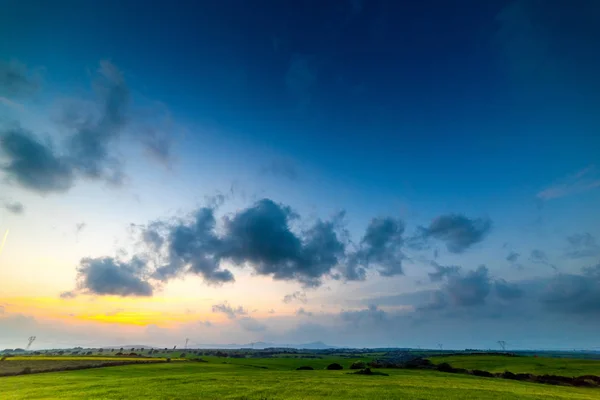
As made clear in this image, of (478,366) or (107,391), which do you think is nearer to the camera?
(107,391)

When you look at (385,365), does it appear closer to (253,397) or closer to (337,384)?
(337,384)

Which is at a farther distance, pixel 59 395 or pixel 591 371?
pixel 591 371

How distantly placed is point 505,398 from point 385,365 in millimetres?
70150

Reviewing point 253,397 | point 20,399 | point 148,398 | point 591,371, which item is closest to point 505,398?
point 253,397

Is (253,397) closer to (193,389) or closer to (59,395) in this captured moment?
(193,389)

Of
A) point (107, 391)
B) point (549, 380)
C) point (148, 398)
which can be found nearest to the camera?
point (148, 398)

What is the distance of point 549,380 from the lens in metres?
74.6

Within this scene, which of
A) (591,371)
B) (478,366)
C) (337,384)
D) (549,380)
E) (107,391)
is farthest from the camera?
(478,366)

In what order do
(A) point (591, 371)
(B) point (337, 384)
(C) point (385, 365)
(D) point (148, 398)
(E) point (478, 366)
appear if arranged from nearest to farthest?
1. (D) point (148, 398)
2. (B) point (337, 384)
3. (A) point (591, 371)
4. (C) point (385, 365)
5. (E) point (478, 366)

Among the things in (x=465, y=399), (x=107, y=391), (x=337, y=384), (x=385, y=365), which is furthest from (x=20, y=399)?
(x=385, y=365)

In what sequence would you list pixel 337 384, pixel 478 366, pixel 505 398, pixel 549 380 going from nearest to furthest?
pixel 505 398 → pixel 337 384 → pixel 549 380 → pixel 478 366

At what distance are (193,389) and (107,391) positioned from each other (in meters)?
11.9

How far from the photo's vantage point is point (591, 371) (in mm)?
98438

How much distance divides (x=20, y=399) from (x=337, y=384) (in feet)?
142
